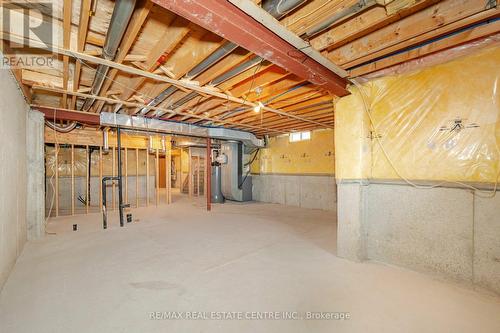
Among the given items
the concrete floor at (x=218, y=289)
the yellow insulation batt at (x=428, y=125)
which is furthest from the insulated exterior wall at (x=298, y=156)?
the yellow insulation batt at (x=428, y=125)

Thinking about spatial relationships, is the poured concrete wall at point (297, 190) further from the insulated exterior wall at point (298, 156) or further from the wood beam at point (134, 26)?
the wood beam at point (134, 26)

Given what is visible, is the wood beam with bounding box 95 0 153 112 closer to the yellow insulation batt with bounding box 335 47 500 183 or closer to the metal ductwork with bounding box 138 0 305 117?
the metal ductwork with bounding box 138 0 305 117

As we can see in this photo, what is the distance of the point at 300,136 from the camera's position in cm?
645

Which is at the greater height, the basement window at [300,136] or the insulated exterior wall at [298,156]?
the basement window at [300,136]

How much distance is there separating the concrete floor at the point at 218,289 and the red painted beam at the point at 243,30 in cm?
202

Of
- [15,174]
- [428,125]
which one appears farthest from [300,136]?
[15,174]

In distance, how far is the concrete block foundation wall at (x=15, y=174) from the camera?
2.04 metres

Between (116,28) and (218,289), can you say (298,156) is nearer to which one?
(218,289)

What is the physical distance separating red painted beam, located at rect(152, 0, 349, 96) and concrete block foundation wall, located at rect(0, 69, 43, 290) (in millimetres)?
2059

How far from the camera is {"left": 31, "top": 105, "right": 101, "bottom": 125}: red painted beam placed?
381 centimetres

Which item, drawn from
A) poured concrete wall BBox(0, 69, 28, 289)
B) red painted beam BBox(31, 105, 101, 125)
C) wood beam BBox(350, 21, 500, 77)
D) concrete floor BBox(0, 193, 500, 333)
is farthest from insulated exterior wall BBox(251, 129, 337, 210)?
poured concrete wall BBox(0, 69, 28, 289)

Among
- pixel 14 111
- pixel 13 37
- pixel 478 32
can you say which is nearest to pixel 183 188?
pixel 14 111

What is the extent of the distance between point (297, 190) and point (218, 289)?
4891 mm

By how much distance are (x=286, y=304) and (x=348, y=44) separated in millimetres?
2377
